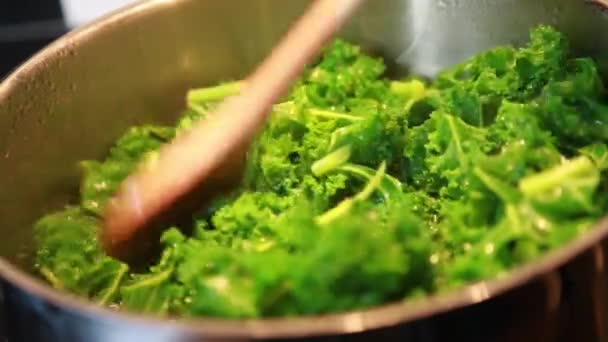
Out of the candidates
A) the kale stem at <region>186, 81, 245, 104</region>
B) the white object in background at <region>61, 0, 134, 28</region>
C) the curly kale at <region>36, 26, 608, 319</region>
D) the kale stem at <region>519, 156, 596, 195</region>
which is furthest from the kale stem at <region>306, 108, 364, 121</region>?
the white object in background at <region>61, 0, 134, 28</region>

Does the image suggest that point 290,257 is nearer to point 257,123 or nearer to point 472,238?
point 472,238

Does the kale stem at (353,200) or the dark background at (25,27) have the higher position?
the dark background at (25,27)

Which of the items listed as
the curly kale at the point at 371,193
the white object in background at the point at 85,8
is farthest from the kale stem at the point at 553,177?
the white object in background at the point at 85,8

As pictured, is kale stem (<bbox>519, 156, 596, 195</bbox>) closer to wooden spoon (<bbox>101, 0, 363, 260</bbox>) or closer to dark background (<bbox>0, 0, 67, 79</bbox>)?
wooden spoon (<bbox>101, 0, 363, 260</bbox>)

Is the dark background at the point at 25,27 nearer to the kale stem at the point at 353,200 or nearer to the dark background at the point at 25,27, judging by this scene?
the dark background at the point at 25,27

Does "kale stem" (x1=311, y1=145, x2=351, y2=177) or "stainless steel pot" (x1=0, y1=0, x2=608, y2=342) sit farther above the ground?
"stainless steel pot" (x1=0, y1=0, x2=608, y2=342)

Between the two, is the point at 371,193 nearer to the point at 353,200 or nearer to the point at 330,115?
the point at 353,200

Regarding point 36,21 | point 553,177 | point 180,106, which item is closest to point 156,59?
point 180,106
